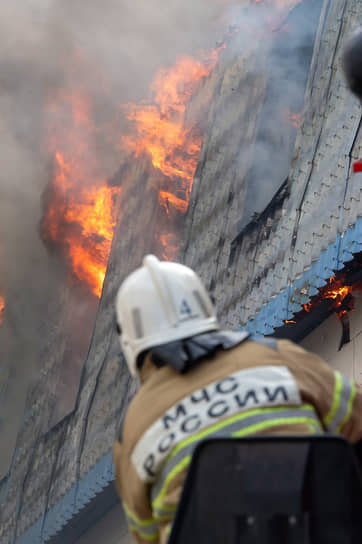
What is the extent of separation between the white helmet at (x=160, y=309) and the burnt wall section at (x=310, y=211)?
5.28m

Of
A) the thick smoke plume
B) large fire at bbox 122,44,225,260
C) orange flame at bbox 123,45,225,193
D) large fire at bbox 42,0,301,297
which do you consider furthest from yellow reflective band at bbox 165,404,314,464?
the thick smoke plume

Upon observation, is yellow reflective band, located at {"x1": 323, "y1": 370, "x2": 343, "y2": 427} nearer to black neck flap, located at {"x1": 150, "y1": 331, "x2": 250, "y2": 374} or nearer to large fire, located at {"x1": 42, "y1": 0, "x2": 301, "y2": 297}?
black neck flap, located at {"x1": 150, "y1": 331, "x2": 250, "y2": 374}

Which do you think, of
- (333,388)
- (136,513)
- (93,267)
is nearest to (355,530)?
(333,388)

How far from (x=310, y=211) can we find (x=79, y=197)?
14.4 m

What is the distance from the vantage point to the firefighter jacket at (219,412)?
179 centimetres

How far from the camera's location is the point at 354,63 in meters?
2.29

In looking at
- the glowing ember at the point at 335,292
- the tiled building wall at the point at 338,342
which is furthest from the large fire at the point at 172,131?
the glowing ember at the point at 335,292

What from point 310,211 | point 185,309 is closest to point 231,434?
point 185,309

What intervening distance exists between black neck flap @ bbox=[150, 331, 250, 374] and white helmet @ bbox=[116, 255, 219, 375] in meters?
0.04

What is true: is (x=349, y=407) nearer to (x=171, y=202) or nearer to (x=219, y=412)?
(x=219, y=412)

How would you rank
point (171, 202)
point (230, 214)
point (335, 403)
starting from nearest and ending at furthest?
point (335, 403) < point (230, 214) < point (171, 202)

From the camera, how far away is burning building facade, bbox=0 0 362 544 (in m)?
8.32

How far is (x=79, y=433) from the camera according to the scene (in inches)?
553

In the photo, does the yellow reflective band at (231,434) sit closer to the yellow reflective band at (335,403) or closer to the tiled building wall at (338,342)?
the yellow reflective band at (335,403)
